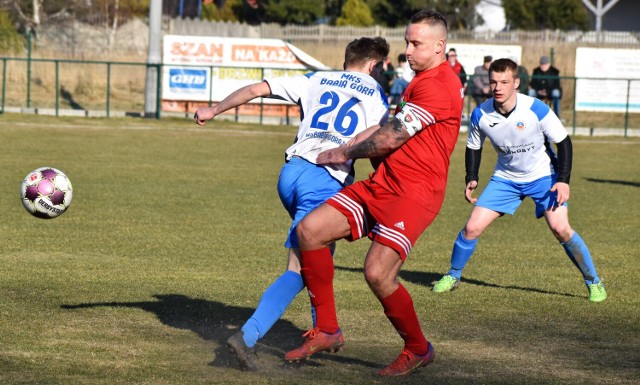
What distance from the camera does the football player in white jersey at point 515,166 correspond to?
8.73m

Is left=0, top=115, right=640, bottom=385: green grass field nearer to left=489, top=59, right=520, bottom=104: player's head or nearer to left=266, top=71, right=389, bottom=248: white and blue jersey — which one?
left=266, top=71, right=389, bottom=248: white and blue jersey

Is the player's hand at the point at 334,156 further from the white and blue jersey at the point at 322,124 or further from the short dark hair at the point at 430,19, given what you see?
the short dark hair at the point at 430,19

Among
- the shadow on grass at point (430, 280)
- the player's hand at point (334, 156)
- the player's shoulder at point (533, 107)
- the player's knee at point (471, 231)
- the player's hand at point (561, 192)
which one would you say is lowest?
the shadow on grass at point (430, 280)

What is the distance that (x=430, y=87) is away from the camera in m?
5.85

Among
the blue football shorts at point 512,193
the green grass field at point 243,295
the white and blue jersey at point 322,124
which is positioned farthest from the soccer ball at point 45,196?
the blue football shorts at point 512,193

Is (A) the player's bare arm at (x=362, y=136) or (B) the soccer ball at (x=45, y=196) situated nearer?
(A) the player's bare arm at (x=362, y=136)

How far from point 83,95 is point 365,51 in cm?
2828

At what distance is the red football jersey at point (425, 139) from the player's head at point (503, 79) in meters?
2.72

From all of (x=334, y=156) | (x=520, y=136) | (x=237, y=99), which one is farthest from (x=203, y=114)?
(x=520, y=136)

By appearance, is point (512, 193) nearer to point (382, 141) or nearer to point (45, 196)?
point (382, 141)

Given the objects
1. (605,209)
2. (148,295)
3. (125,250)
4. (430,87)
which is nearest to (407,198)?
(430,87)

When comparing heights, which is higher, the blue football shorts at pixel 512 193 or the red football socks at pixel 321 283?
the blue football shorts at pixel 512 193

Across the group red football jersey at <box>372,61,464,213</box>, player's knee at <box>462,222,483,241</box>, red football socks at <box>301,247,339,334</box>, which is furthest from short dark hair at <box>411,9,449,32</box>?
player's knee at <box>462,222,483,241</box>

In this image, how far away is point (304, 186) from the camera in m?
6.39
